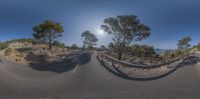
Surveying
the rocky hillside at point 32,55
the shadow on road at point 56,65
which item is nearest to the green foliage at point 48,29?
the rocky hillside at point 32,55

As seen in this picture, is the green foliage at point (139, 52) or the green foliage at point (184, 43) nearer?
the green foliage at point (139, 52)

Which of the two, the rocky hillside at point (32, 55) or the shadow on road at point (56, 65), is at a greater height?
the rocky hillside at point (32, 55)

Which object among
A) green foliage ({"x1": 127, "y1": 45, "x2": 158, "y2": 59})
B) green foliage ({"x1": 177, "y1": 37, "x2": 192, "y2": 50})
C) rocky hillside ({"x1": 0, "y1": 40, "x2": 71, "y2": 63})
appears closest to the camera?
rocky hillside ({"x1": 0, "y1": 40, "x2": 71, "y2": 63})

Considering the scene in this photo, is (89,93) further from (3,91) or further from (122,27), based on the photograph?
(122,27)

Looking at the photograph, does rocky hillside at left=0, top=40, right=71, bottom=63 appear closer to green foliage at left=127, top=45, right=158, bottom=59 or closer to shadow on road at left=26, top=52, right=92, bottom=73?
shadow on road at left=26, top=52, right=92, bottom=73

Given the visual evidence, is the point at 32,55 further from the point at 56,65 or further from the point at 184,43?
the point at 184,43

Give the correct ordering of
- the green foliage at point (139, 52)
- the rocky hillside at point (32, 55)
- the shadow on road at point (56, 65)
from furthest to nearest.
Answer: the green foliage at point (139, 52), the rocky hillside at point (32, 55), the shadow on road at point (56, 65)

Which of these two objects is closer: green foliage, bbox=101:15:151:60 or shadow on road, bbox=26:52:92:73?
shadow on road, bbox=26:52:92:73

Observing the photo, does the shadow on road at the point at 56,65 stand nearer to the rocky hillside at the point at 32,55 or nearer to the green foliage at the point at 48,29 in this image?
the rocky hillside at the point at 32,55

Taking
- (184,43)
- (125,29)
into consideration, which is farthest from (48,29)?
(184,43)

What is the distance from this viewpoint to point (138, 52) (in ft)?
152

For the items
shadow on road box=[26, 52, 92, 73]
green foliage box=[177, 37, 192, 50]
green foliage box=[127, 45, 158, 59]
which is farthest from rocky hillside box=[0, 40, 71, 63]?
green foliage box=[177, 37, 192, 50]

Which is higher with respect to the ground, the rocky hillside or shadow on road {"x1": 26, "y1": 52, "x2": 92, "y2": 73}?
the rocky hillside

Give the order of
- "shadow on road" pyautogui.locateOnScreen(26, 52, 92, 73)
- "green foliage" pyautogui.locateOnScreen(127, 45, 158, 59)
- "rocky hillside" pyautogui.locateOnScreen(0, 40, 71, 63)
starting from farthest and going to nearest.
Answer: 1. "green foliage" pyautogui.locateOnScreen(127, 45, 158, 59)
2. "rocky hillside" pyautogui.locateOnScreen(0, 40, 71, 63)
3. "shadow on road" pyautogui.locateOnScreen(26, 52, 92, 73)
